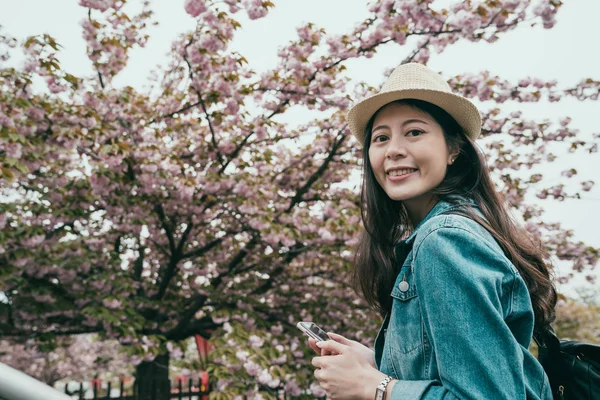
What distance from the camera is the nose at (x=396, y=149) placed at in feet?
4.17

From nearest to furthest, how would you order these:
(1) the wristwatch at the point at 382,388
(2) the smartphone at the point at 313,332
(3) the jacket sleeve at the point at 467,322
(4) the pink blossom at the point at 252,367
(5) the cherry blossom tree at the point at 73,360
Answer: (3) the jacket sleeve at the point at 467,322 → (1) the wristwatch at the point at 382,388 → (2) the smartphone at the point at 313,332 → (4) the pink blossom at the point at 252,367 → (5) the cherry blossom tree at the point at 73,360

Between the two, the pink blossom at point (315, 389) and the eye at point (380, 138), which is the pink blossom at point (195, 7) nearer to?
the eye at point (380, 138)

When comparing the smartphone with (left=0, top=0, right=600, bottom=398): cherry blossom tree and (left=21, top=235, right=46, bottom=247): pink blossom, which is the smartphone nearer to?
(left=0, top=0, right=600, bottom=398): cherry blossom tree

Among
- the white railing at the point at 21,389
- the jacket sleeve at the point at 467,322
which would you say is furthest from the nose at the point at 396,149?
the white railing at the point at 21,389

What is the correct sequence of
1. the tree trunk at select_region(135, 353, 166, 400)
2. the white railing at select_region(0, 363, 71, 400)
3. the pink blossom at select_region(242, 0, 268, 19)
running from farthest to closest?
the tree trunk at select_region(135, 353, 166, 400) → the pink blossom at select_region(242, 0, 268, 19) → the white railing at select_region(0, 363, 71, 400)

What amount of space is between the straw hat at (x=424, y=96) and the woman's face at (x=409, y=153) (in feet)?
0.14

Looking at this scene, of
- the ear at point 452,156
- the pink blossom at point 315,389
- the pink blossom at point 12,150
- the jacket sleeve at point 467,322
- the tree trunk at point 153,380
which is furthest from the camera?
the tree trunk at point 153,380

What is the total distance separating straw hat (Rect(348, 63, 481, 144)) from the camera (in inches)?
50.5

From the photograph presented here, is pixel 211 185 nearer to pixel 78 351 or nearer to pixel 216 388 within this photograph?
pixel 216 388

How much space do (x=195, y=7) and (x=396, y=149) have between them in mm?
4022

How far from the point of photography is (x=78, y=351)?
10328mm

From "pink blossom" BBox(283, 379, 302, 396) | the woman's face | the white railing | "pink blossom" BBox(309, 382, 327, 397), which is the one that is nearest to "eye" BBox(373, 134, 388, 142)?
the woman's face

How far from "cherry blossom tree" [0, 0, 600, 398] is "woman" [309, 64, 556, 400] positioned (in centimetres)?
292

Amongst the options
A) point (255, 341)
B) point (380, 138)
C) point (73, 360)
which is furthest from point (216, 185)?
point (73, 360)
